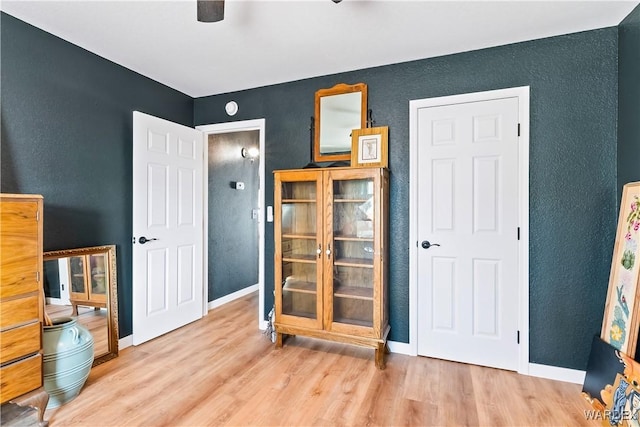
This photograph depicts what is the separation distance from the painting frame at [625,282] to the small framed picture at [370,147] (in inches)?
62.7

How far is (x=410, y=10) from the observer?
2.08 metres

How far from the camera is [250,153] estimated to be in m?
4.80

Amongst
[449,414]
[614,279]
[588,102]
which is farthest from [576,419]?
[588,102]

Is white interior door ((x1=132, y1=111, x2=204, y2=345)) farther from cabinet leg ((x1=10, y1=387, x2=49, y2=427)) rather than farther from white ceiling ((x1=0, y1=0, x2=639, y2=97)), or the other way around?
cabinet leg ((x1=10, y1=387, x2=49, y2=427))

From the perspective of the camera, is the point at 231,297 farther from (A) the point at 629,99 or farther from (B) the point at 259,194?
(A) the point at 629,99

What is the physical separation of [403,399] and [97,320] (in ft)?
7.95

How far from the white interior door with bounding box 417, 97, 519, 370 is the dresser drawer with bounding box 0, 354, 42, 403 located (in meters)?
2.62

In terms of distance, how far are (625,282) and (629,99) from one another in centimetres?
117

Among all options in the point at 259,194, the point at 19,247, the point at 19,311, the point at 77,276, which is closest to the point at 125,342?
the point at 77,276

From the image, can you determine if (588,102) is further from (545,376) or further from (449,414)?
(449,414)

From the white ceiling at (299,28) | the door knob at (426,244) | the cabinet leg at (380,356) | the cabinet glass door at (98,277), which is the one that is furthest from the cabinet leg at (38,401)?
the door knob at (426,244)

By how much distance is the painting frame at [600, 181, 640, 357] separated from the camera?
1.84 m

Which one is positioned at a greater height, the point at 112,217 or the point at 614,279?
the point at 112,217

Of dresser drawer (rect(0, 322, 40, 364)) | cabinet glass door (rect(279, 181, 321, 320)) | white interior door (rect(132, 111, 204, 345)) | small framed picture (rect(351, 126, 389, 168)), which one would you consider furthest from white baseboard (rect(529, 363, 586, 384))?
dresser drawer (rect(0, 322, 40, 364))
